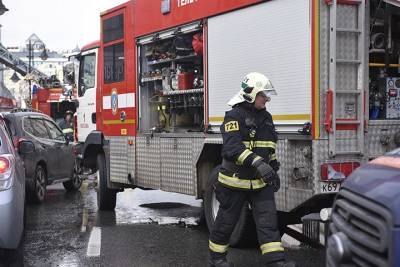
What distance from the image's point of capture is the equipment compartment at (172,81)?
Answer: 764 cm

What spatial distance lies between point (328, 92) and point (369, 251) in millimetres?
3344

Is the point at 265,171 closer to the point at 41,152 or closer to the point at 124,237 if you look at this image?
→ the point at 124,237

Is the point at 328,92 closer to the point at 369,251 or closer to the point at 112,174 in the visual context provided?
the point at 369,251

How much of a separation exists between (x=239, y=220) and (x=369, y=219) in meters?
4.27

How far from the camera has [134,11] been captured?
345 inches

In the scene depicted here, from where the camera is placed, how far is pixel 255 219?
17.1 ft

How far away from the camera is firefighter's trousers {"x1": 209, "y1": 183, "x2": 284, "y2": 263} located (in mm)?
4938

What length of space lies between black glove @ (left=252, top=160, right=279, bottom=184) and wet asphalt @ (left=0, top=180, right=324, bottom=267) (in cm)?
156

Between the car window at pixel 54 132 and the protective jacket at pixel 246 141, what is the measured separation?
25.6ft

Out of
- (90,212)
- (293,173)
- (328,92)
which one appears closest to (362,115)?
(328,92)

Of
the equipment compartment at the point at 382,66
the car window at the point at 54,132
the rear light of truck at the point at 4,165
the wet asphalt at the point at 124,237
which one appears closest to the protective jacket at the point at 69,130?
the car window at the point at 54,132

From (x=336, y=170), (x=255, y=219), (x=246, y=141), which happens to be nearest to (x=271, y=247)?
(x=255, y=219)

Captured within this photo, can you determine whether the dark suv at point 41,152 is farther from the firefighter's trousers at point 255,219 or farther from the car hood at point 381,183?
the car hood at point 381,183

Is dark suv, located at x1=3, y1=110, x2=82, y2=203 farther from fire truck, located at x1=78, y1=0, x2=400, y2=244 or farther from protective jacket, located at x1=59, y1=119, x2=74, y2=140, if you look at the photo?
fire truck, located at x1=78, y1=0, x2=400, y2=244
